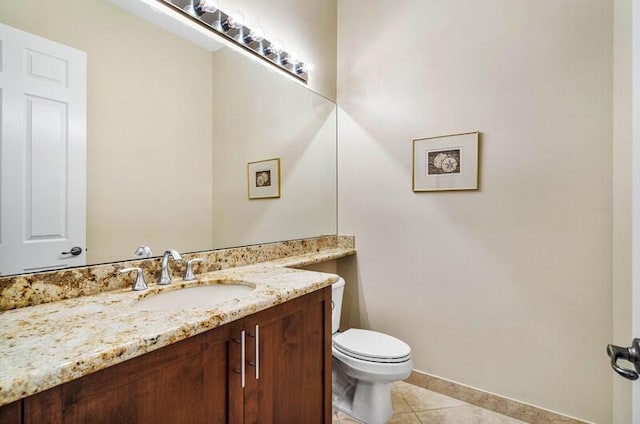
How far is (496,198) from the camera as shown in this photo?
1.73m

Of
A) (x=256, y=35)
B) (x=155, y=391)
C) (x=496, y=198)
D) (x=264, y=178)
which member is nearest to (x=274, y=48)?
(x=256, y=35)

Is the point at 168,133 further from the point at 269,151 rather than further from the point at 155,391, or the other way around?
the point at 155,391

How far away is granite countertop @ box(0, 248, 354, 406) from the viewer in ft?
1.83

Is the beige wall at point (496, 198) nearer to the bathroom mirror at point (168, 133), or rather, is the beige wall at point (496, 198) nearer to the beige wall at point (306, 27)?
the beige wall at point (306, 27)

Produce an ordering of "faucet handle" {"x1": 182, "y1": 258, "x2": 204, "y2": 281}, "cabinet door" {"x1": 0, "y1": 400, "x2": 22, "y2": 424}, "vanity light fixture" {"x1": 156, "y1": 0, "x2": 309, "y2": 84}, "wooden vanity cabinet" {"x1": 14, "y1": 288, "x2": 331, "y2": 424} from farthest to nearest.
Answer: "vanity light fixture" {"x1": 156, "y1": 0, "x2": 309, "y2": 84}
"faucet handle" {"x1": 182, "y1": 258, "x2": 204, "y2": 281}
"wooden vanity cabinet" {"x1": 14, "y1": 288, "x2": 331, "y2": 424}
"cabinet door" {"x1": 0, "y1": 400, "x2": 22, "y2": 424}

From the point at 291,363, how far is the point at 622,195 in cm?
155

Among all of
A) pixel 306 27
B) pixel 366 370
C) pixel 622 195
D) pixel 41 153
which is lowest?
pixel 366 370

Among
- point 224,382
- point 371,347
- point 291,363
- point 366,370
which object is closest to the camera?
point 224,382

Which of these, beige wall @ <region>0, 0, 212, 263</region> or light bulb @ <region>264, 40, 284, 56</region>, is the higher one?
light bulb @ <region>264, 40, 284, 56</region>

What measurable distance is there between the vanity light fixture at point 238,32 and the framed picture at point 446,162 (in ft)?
3.12

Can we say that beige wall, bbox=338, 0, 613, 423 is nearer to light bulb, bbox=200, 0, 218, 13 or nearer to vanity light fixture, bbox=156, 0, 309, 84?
vanity light fixture, bbox=156, 0, 309, 84

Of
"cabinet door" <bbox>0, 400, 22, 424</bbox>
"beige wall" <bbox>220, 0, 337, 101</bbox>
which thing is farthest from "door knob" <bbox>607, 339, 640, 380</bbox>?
"beige wall" <bbox>220, 0, 337, 101</bbox>

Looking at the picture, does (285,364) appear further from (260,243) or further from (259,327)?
(260,243)

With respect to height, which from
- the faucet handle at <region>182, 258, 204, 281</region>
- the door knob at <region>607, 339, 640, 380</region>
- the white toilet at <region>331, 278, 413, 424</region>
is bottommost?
the white toilet at <region>331, 278, 413, 424</region>
